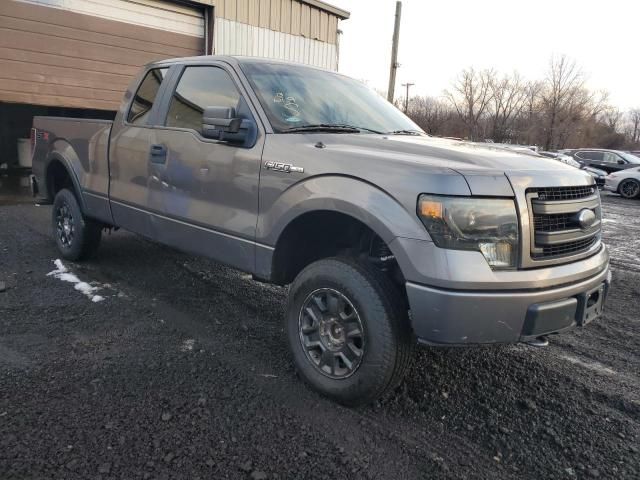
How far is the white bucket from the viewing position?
13815mm

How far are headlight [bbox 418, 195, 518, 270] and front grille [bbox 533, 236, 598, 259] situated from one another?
8.7 inches

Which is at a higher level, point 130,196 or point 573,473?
point 130,196

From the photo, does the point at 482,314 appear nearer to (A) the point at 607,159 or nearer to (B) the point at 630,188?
(B) the point at 630,188

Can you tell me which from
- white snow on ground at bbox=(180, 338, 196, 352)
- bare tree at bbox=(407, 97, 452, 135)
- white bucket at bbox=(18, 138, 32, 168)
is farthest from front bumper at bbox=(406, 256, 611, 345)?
bare tree at bbox=(407, 97, 452, 135)

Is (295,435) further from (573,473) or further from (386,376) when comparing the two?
(573,473)

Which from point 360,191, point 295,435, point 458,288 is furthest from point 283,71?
point 295,435

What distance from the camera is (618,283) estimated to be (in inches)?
233

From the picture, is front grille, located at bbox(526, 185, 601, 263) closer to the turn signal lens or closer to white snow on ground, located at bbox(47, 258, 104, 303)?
the turn signal lens

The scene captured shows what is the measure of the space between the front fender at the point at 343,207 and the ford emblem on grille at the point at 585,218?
971mm

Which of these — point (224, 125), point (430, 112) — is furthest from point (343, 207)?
point (430, 112)

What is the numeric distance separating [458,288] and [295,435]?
1122 mm

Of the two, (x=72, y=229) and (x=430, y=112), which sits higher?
(x=430, y=112)

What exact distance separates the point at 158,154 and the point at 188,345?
153 centimetres

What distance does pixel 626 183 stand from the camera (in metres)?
17.9
